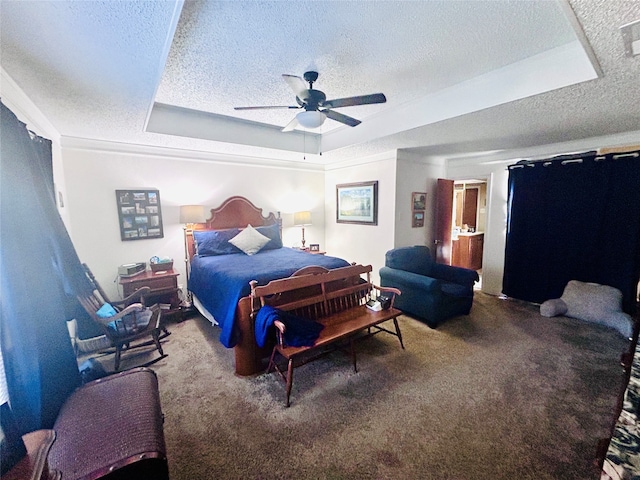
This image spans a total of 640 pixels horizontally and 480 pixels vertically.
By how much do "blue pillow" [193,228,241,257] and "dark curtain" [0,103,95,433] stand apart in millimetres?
2288

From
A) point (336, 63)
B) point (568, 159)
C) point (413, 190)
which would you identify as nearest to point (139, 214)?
point (336, 63)

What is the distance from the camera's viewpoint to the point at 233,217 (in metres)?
4.60

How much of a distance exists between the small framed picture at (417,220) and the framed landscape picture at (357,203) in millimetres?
667

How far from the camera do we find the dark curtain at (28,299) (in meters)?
1.26

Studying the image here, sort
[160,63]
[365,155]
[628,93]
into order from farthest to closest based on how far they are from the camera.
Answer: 1. [365,155]
2. [628,93]
3. [160,63]

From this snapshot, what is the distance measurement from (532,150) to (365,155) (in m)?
2.51

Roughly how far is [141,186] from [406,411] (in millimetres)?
4272

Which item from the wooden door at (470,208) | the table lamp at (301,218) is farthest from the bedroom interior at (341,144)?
the wooden door at (470,208)

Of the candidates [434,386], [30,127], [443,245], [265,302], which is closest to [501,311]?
[443,245]

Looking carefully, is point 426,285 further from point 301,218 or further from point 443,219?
point 301,218

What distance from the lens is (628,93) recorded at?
2244 mm

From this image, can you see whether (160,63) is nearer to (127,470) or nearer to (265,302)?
(265,302)

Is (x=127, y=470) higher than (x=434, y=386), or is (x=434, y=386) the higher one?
(x=127, y=470)

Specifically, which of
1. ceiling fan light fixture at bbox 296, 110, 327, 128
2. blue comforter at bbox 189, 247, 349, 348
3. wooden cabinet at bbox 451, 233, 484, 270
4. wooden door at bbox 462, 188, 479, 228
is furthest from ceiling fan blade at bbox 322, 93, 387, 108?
wooden door at bbox 462, 188, 479, 228
